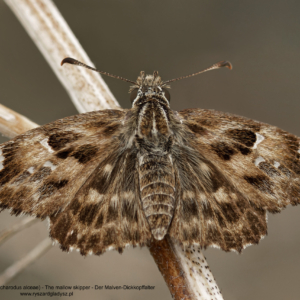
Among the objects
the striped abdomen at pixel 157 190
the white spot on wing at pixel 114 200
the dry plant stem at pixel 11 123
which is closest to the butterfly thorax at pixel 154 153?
the striped abdomen at pixel 157 190

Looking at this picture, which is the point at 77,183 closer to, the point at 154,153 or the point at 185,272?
the point at 154,153

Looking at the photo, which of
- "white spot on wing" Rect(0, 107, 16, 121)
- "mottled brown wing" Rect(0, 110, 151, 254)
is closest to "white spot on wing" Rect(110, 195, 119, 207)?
"mottled brown wing" Rect(0, 110, 151, 254)

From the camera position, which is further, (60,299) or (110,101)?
(60,299)

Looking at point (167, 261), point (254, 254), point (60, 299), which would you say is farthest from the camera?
point (254, 254)

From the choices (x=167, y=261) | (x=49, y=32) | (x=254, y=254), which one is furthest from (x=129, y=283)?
(x=49, y=32)

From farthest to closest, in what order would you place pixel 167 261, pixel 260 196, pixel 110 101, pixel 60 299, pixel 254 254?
1. pixel 254 254
2. pixel 60 299
3. pixel 110 101
4. pixel 260 196
5. pixel 167 261

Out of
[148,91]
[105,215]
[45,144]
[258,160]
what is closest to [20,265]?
[105,215]

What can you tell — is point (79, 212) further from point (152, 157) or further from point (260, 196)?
point (260, 196)

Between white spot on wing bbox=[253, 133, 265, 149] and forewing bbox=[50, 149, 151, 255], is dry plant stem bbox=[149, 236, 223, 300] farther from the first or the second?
white spot on wing bbox=[253, 133, 265, 149]
